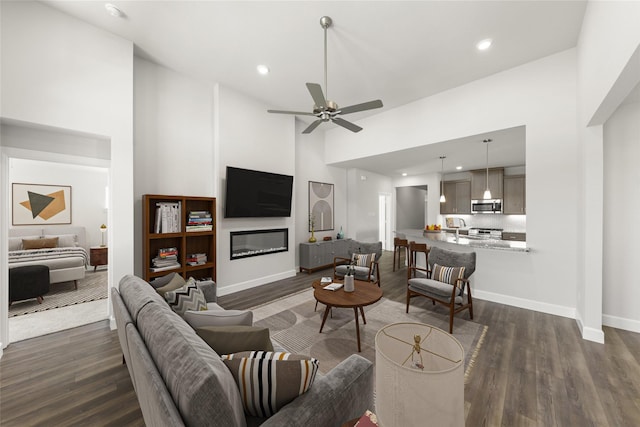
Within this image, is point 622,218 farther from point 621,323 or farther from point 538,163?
point 621,323

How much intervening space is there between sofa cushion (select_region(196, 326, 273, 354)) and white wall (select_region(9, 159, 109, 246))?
5776 millimetres

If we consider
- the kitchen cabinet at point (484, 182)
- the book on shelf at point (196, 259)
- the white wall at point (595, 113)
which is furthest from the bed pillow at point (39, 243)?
the kitchen cabinet at point (484, 182)

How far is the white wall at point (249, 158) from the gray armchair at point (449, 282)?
274 cm

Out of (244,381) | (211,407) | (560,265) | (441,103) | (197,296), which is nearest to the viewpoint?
(211,407)

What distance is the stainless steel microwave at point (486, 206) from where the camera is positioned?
6688mm

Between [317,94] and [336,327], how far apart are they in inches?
105

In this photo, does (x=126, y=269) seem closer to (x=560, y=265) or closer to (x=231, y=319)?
(x=231, y=319)

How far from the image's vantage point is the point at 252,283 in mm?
4457

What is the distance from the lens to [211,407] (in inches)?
32.7

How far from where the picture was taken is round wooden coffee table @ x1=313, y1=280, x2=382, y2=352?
2480 millimetres

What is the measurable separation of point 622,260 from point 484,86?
2.82m

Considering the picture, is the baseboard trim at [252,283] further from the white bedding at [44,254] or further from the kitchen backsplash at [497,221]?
the kitchen backsplash at [497,221]

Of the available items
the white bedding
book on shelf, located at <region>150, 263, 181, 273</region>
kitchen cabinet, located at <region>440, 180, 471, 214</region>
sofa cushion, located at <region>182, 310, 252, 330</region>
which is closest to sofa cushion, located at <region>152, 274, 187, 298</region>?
sofa cushion, located at <region>182, 310, 252, 330</region>

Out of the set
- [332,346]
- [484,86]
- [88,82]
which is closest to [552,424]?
[332,346]
